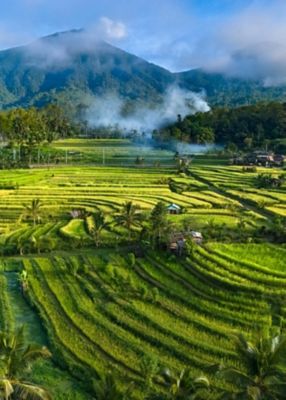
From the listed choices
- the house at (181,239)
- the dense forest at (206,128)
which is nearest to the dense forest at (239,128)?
the dense forest at (206,128)

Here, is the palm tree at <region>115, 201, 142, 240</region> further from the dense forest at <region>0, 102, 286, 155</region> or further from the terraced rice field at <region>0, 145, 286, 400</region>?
the dense forest at <region>0, 102, 286, 155</region>

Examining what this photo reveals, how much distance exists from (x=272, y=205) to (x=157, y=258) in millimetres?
22878

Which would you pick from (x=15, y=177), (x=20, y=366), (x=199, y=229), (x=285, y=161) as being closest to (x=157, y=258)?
(x=199, y=229)

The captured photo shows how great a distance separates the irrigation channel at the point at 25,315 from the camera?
2661 cm

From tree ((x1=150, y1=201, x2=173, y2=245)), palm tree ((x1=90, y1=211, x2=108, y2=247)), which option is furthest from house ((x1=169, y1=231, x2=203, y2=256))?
palm tree ((x1=90, y1=211, x2=108, y2=247))

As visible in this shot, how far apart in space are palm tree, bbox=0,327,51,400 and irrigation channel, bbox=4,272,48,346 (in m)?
6.39

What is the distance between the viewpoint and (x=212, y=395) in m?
20.9

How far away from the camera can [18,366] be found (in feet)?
59.9

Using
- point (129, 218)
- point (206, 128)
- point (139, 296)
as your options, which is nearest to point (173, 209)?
point (129, 218)

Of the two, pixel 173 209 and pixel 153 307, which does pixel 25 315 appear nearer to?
pixel 153 307

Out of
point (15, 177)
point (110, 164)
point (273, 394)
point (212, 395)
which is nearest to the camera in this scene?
point (273, 394)

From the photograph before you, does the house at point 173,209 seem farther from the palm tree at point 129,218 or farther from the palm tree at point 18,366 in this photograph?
the palm tree at point 18,366

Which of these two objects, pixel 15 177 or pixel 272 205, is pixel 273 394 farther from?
pixel 15 177

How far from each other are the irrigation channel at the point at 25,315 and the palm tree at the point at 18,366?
639 cm
